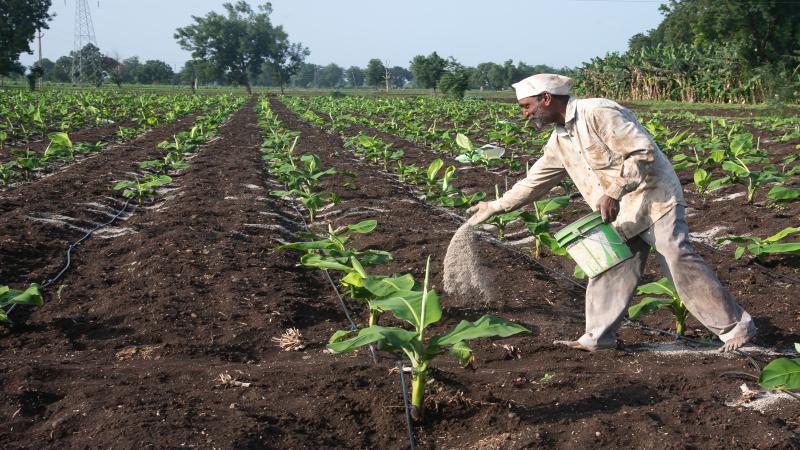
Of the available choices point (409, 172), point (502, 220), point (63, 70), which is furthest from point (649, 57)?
point (63, 70)

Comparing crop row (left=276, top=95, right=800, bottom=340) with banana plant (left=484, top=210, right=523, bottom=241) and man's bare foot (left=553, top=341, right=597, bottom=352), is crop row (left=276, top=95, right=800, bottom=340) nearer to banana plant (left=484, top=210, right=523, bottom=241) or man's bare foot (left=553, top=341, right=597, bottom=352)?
banana plant (left=484, top=210, right=523, bottom=241)

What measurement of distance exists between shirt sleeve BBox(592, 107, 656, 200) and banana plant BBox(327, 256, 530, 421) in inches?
45.0

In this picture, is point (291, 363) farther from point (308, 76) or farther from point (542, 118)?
point (308, 76)

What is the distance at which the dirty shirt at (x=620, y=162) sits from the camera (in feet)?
11.5

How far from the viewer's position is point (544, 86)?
358cm

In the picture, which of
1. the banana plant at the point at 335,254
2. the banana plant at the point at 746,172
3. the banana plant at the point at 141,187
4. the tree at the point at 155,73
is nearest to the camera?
the banana plant at the point at 335,254

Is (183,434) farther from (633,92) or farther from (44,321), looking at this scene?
(633,92)

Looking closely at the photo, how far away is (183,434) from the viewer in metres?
2.74

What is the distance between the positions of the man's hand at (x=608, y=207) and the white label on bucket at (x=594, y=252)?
0.15m

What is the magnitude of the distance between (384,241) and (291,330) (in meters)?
2.23

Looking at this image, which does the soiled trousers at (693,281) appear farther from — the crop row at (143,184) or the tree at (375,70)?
the tree at (375,70)

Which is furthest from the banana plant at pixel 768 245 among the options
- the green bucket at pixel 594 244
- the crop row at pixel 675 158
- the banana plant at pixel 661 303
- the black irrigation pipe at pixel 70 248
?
the black irrigation pipe at pixel 70 248

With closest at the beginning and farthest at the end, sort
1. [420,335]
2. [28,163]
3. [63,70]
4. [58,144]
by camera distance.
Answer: [420,335]
[28,163]
[58,144]
[63,70]

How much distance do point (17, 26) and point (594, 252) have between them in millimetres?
65671
